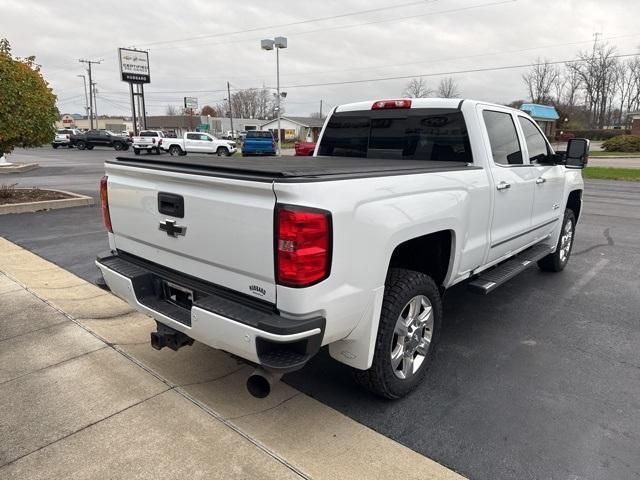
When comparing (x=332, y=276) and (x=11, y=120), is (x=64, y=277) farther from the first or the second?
(x=11, y=120)

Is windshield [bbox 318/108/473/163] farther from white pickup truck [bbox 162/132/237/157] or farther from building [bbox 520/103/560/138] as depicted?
building [bbox 520/103/560/138]

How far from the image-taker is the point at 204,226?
2.62m

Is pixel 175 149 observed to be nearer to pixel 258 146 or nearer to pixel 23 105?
pixel 258 146

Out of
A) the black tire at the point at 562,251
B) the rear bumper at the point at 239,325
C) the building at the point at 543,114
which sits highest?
the building at the point at 543,114

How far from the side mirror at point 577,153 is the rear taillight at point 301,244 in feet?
12.3

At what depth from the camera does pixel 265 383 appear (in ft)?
8.20

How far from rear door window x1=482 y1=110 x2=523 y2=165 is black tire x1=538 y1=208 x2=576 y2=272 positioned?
1.79 meters

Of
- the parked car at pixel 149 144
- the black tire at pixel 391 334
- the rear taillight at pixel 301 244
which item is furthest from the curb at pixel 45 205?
the parked car at pixel 149 144

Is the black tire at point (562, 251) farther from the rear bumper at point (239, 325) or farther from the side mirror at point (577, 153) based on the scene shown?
the rear bumper at point (239, 325)

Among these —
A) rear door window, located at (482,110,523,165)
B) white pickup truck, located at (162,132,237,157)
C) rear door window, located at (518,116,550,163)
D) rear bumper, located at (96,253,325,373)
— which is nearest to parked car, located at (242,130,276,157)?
white pickup truck, located at (162,132,237,157)

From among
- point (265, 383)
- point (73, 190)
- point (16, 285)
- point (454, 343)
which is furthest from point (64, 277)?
point (73, 190)

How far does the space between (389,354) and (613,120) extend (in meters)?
101

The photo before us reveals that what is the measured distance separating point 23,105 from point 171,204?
896 cm

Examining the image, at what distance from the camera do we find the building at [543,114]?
45412 mm
